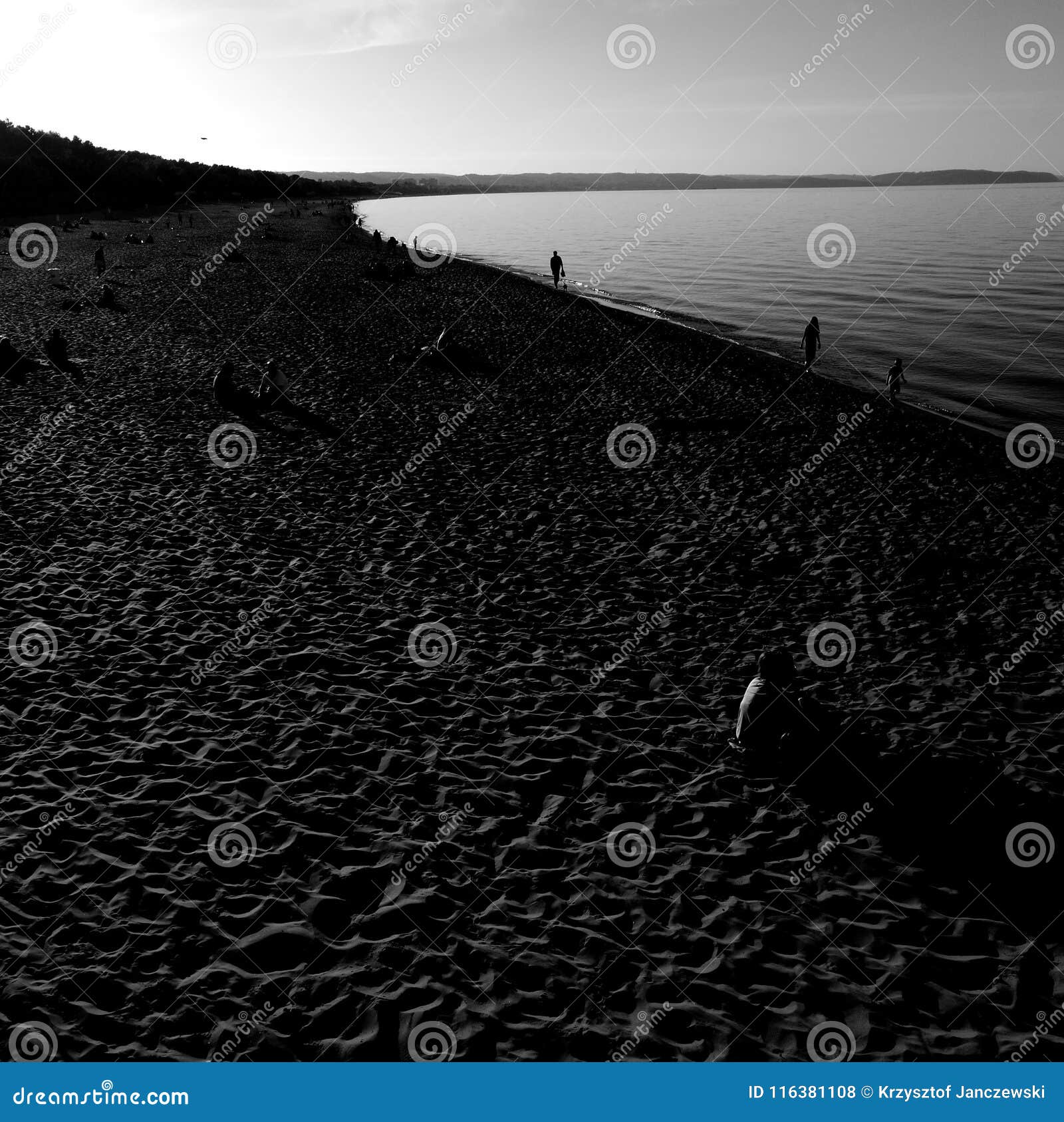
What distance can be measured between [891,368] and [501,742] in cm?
2341

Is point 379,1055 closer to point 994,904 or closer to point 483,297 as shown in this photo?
point 994,904

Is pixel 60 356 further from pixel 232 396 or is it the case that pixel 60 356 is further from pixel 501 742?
pixel 501 742

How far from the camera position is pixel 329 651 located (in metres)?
11.3

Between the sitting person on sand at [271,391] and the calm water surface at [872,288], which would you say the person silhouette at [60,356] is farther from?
the calm water surface at [872,288]

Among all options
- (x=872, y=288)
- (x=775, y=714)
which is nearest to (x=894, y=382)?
(x=775, y=714)

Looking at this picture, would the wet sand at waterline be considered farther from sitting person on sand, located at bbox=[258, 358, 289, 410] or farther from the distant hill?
the distant hill

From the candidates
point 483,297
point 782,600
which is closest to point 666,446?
point 782,600

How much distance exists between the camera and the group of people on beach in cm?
2544

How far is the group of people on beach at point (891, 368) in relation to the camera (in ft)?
83.5

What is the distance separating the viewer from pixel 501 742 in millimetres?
9594

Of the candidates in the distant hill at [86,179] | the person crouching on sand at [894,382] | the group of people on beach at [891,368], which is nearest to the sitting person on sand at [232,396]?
the group of people on beach at [891,368]

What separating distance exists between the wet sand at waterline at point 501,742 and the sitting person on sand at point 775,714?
397 mm

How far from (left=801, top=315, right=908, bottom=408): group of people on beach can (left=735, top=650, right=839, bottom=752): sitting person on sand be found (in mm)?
18716

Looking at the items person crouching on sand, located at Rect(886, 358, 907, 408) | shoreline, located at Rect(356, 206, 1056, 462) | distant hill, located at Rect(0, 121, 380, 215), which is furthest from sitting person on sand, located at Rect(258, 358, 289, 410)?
distant hill, located at Rect(0, 121, 380, 215)
